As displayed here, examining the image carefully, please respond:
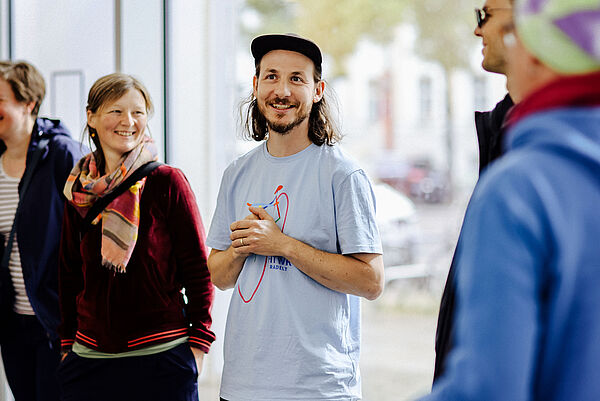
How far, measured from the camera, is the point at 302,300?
1642 mm

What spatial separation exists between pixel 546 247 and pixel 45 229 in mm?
1998

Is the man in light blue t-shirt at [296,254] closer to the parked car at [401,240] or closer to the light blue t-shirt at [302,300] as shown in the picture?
the light blue t-shirt at [302,300]

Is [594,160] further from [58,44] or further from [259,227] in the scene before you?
[58,44]

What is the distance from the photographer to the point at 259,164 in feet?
5.88

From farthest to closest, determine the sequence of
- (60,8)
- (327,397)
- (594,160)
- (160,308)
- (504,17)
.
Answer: (60,8), (160,308), (327,397), (504,17), (594,160)

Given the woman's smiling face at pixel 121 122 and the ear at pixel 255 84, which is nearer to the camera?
the ear at pixel 255 84

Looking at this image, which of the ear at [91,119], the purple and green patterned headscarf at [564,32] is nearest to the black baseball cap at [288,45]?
the ear at [91,119]

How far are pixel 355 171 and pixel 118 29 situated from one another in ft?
5.63

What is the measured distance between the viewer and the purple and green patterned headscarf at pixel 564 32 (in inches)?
29.5

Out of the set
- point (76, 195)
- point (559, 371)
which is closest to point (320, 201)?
point (76, 195)

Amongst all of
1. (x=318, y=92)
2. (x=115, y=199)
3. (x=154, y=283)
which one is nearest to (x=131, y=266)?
(x=154, y=283)

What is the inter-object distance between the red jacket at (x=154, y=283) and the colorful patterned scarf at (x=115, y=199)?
44 millimetres

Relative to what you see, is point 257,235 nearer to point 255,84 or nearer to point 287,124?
point 287,124

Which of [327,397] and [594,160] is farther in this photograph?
[327,397]
